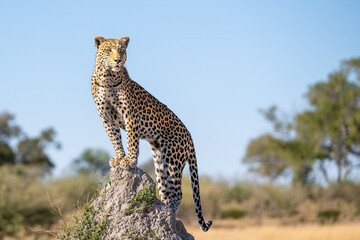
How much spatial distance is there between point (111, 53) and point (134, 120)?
818mm

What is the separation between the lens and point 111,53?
6.25 meters

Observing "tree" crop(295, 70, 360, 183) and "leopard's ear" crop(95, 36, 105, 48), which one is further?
"tree" crop(295, 70, 360, 183)

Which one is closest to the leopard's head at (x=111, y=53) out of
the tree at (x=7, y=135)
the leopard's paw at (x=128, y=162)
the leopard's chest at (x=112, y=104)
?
the leopard's chest at (x=112, y=104)

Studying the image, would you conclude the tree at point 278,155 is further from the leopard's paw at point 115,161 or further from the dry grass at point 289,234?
the leopard's paw at point 115,161

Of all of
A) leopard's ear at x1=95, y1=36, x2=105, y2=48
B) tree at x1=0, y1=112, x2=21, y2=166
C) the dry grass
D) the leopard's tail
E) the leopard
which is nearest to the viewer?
the leopard

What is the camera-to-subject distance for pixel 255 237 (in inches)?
853

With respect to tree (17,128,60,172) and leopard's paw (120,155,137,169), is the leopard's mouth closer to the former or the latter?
leopard's paw (120,155,137,169)

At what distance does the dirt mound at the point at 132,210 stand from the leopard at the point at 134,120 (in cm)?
22

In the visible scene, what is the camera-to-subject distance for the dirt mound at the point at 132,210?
6289 millimetres

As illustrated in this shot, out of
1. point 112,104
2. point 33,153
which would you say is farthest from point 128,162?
point 33,153

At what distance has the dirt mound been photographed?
6.29 m

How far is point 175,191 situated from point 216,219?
74.4 feet

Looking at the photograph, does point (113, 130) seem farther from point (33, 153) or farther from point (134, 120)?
point (33, 153)

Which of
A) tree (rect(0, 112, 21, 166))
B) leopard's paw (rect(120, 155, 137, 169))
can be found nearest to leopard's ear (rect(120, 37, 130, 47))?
leopard's paw (rect(120, 155, 137, 169))
